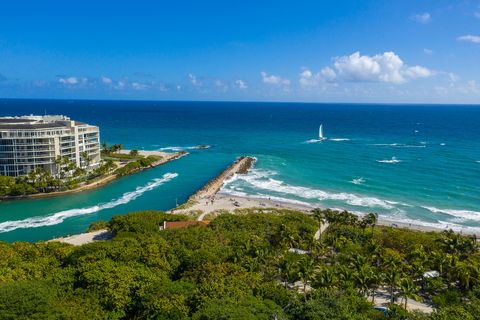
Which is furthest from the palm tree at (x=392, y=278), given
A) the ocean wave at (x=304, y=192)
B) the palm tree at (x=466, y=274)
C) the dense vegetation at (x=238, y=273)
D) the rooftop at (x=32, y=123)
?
the rooftop at (x=32, y=123)

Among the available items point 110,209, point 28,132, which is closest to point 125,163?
point 28,132

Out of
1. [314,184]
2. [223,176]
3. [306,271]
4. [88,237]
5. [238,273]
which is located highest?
[238,273]

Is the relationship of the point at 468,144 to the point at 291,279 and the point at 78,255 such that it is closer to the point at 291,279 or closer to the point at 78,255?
the point at 291,279

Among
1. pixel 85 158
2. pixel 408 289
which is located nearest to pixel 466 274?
pixel 408 289

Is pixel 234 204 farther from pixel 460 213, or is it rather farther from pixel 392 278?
pixel 460 213

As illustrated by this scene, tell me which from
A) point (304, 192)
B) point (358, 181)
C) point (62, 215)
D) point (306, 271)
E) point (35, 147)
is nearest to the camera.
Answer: point (306, 271)

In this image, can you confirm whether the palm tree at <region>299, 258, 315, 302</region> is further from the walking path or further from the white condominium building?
the white condominium building

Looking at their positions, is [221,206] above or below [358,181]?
below
